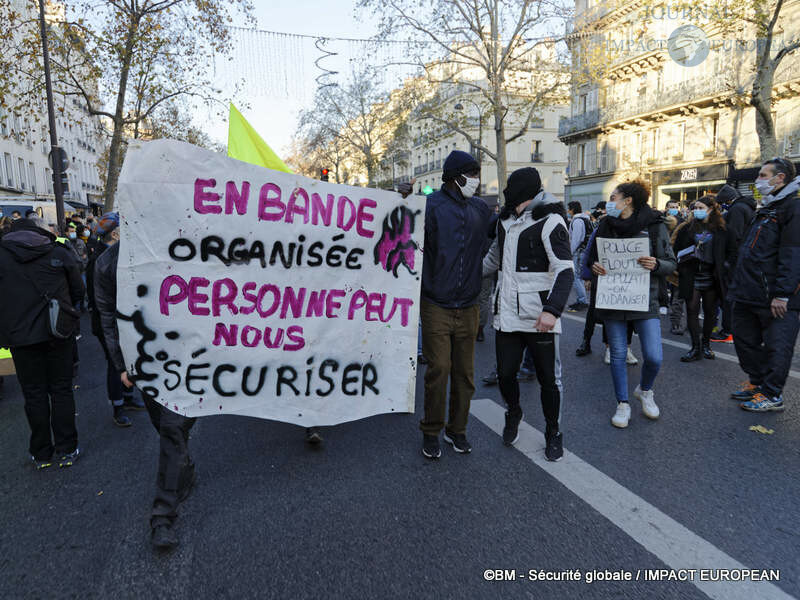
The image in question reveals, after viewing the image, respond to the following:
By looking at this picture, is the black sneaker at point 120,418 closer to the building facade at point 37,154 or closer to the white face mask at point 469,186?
the white face mask at point 469,186

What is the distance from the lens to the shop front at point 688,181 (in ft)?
82.4

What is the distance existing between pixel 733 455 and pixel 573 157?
35793 mm

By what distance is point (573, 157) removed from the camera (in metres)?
36.4

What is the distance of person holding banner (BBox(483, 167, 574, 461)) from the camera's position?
3.36 m

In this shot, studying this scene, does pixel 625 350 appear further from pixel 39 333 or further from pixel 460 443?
pixel 39 333

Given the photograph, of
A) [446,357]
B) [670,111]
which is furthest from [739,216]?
[670,111]

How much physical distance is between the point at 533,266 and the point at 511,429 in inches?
47.0

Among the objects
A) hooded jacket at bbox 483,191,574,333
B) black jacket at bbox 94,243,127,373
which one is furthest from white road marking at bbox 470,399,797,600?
black jacket at bbox 94,243,127,373

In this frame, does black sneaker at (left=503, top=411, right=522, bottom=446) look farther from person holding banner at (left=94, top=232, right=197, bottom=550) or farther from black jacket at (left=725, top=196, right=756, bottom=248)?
black jacket at (left=725, top=196, right=756, bottom=248)

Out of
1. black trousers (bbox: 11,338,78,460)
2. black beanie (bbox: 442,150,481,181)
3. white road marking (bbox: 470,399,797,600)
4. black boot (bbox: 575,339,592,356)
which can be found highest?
black beanie (bbox: 442,150,481,181)

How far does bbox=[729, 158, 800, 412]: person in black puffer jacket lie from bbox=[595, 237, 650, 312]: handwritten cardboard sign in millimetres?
1113

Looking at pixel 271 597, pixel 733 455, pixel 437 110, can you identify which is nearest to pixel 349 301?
pixel 271 597

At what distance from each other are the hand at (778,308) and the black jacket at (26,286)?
17.6ft

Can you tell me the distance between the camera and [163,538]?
8.56 ft
